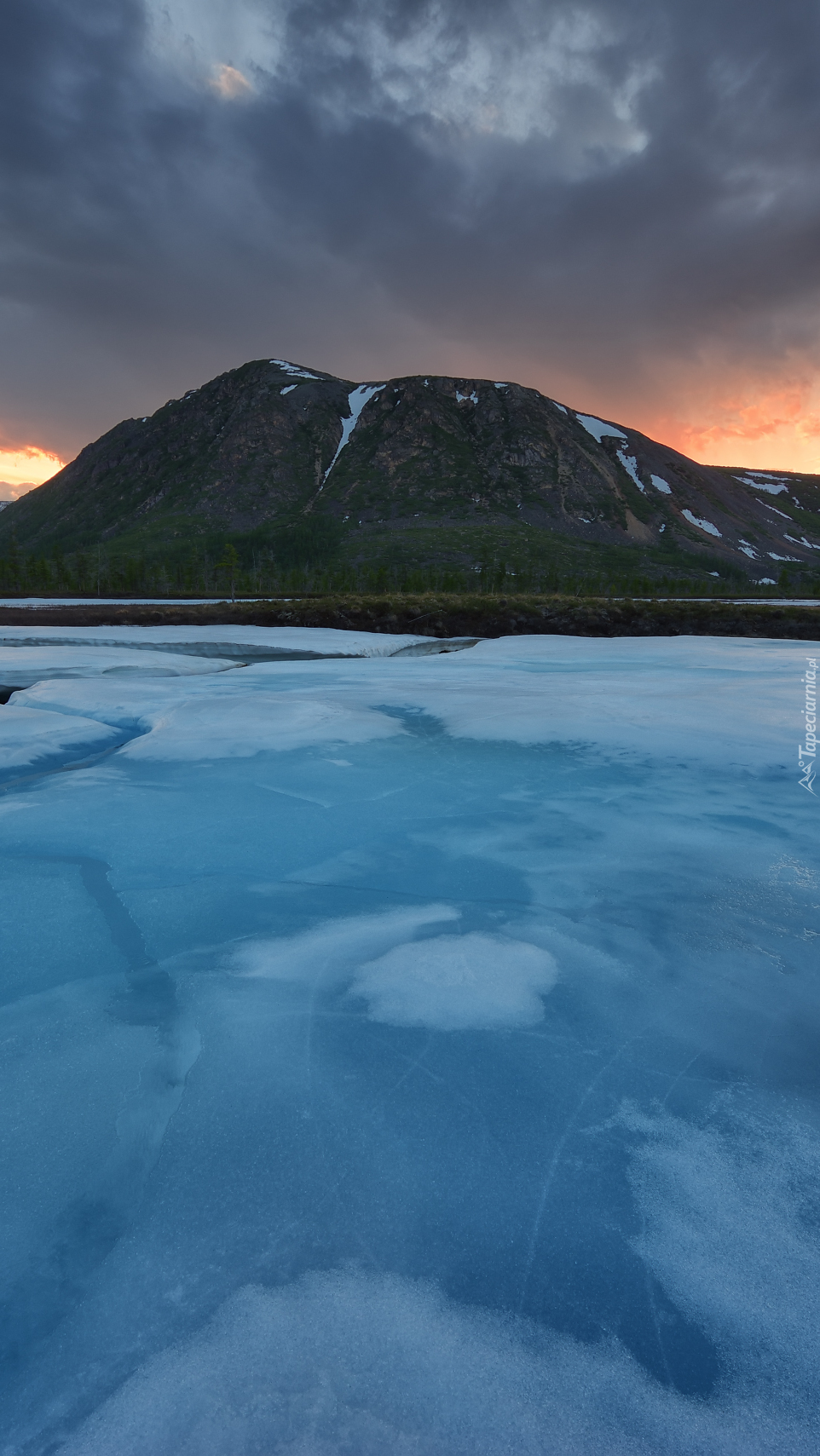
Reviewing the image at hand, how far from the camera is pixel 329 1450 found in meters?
1.86

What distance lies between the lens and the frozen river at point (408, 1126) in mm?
2016

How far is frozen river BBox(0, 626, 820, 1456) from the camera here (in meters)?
2.02

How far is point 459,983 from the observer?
403 centimetres

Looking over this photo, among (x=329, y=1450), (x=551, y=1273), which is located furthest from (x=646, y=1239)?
(x=329, y=1450)

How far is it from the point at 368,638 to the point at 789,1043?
84.2ft

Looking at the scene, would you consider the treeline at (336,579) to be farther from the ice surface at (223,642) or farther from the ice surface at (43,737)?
the ice surface at (43,737)

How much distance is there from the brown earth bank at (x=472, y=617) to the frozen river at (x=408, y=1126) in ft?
104

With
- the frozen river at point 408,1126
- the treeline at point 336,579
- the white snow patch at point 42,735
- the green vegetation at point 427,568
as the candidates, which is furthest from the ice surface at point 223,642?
the green vegetation at point 427,568

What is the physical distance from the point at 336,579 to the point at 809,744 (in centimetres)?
11483

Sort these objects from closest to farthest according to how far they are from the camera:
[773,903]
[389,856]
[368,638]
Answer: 1. [773,903]
2. [389,856]
3. [368,638]

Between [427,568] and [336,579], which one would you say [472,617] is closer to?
[336,579]

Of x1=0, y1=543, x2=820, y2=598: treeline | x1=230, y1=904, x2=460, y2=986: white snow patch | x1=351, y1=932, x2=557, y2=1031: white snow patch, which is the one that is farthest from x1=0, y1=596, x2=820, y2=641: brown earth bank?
x1=0, y1=543, x2=820, y2=598: treeline

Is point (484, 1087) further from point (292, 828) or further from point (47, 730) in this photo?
point (47, 730)

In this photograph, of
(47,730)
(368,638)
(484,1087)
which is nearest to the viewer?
(484,1087)
